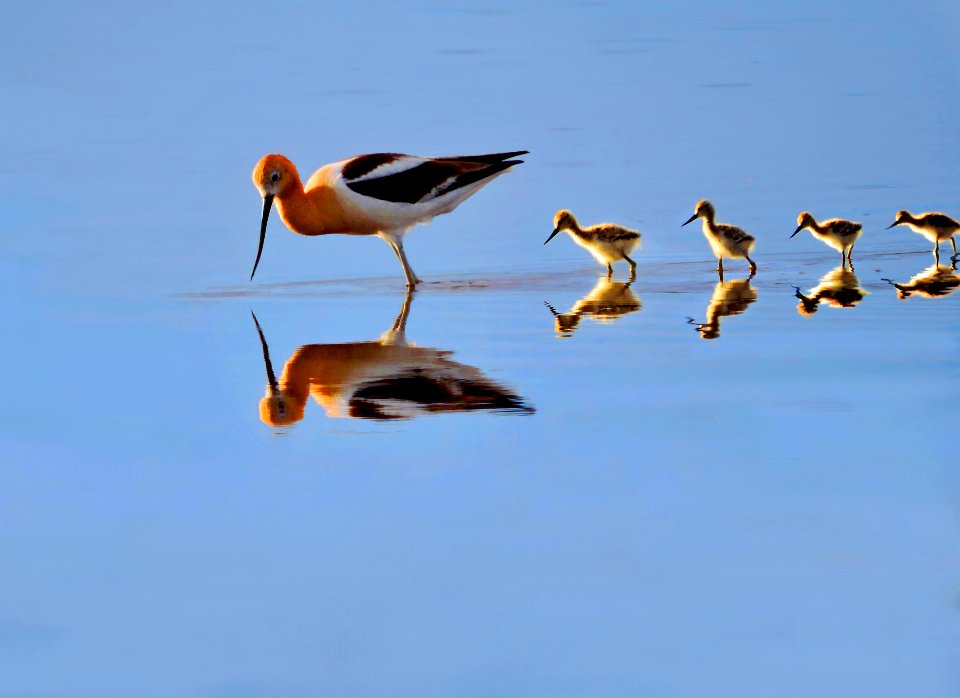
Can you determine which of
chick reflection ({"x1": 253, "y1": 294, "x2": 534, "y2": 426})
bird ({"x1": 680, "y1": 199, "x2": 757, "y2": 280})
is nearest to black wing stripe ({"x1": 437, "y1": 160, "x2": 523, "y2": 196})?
bird ({"x1": 680, "y1": 199, "x2": 757, "y2": 280})

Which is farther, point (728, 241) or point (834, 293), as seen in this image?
point (728, 241)

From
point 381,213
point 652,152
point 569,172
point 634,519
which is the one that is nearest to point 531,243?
point 381,213

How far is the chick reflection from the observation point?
677cm

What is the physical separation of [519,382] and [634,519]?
2.00 m

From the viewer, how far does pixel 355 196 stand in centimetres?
1080

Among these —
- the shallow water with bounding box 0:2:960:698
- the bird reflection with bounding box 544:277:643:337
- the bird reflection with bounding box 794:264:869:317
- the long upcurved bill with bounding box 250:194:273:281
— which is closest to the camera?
the shallow water with bounding box 0:2:960:698

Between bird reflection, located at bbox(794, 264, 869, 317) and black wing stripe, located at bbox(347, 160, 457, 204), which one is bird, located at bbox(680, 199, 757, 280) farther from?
black wing stripe, located at bbox(347, 160, 457, 204)

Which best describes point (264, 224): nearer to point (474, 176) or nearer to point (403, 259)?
point (403, 259)

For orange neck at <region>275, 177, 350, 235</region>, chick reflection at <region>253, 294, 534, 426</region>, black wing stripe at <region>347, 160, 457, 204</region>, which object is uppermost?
black wing stripe at <region>347, 160, 457, 204</region>

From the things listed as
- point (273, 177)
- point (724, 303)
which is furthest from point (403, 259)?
point (724, 303)

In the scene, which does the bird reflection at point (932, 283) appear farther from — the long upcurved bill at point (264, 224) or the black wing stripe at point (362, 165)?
the long upcurved bill at point (264, 224)

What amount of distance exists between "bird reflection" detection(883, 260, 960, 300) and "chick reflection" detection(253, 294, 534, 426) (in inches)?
114

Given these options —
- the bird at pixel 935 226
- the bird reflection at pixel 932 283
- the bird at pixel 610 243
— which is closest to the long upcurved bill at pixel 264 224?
the bird at pixel 610 243

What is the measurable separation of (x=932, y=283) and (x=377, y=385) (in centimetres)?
395
